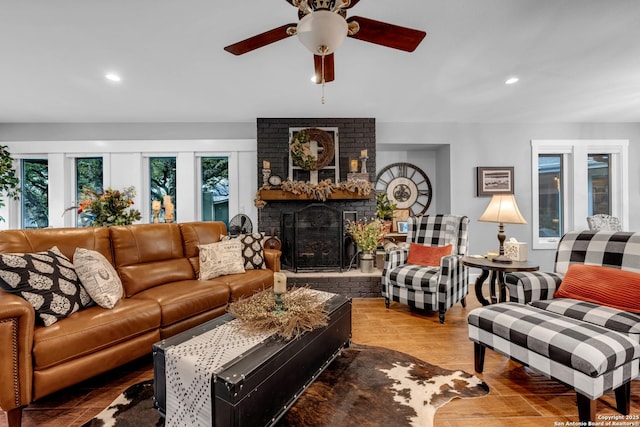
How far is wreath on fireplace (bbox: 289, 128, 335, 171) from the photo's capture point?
4016mm

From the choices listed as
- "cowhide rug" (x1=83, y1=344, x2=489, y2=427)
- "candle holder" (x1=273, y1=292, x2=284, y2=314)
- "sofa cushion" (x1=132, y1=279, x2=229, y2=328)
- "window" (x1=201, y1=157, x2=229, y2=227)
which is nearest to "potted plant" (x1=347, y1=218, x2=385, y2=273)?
"cowhide rug" (x1=83, y1=344, x2=489, y2=427)

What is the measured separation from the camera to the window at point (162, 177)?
4531 mm

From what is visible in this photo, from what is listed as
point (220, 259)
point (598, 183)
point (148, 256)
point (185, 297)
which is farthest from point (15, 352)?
point (598, 183)

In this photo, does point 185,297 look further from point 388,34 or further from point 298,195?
point 388,34

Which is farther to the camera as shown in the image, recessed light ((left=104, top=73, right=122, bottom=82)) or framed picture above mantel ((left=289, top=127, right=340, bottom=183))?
framed picture above mantel ((left=289, top=127, right=340, bottom=183))

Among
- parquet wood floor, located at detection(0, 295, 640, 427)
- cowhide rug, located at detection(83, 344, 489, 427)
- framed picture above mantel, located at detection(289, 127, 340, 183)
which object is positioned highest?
framed picture above mantel, located at detection(289, 127, 340, 183)

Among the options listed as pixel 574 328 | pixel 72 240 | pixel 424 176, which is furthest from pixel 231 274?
pixel 424 176

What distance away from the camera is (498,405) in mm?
1723

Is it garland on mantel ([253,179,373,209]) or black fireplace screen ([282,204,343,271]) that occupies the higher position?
garland on mantel ([253,179,373,209])

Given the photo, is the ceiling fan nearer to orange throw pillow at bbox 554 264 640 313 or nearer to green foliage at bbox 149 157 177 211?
orange throw pillow at bbox 554 264 640 313

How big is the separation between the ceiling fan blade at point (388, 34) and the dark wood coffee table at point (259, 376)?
174 centimetres

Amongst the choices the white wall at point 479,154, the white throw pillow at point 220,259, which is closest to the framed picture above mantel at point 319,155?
the white wall at point 479,154

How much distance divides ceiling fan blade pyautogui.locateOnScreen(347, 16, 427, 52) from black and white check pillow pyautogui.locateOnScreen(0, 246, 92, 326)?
7.79 feet

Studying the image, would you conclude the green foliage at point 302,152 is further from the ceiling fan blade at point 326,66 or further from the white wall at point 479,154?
the ceiling fan blade at point 326,66
